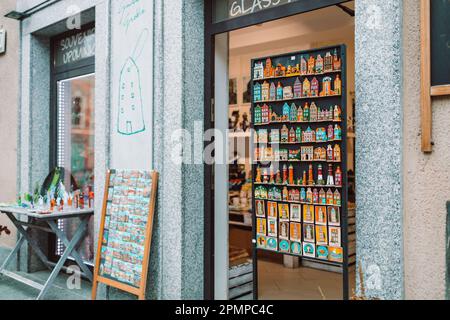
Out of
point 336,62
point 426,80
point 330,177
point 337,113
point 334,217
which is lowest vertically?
point 334,217

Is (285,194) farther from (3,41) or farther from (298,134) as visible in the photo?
(3,41)

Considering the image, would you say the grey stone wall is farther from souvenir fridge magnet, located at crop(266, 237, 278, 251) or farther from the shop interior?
the shop interior

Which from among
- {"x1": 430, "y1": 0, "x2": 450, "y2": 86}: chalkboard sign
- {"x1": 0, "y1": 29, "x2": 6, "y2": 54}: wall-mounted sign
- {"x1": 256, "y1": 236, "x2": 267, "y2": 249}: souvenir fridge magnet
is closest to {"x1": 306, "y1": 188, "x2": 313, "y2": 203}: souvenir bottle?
{"x1": 256, "y1": 236, "x2": 267, "y2": 249}: souvenir fridge magnet

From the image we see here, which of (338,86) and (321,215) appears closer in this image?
(338,86)

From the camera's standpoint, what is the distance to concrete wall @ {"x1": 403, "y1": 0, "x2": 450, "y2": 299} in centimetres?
222

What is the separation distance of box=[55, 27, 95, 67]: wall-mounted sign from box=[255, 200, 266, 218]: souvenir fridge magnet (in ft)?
9.91

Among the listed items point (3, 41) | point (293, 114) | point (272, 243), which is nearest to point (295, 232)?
point (272, 243)

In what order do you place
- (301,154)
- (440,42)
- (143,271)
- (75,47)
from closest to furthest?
(440,42) → (301,154) → (143,271) → (75,47)

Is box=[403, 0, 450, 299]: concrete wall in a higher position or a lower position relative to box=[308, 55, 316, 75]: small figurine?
lower

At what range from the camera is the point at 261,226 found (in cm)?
304

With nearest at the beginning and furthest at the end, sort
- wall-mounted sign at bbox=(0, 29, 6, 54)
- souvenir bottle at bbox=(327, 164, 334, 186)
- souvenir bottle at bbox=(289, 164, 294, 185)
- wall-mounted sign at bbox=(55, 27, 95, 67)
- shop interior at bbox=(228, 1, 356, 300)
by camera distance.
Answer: souvenir bottle at bbox=(327, 164, 334, 186)
souvenir bottle at bbox=(289, 164, 294, 185)
shop interior at bbox=(228, 1, 356, 300)
wall-mounted sign at bbox=(55, 27, 95, 67)
wall-mounted sign at bbox=(0, 29, 6, 54)

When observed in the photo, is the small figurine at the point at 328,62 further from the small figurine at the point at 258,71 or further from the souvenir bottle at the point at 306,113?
the small figurine at the point at 258,71

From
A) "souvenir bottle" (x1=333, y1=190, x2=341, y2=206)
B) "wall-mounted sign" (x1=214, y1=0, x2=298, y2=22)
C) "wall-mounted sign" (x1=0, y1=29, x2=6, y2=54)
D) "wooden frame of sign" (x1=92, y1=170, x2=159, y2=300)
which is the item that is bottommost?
"wooden frame of sign" (x1=92, y1=170, x2=159, y2=300)

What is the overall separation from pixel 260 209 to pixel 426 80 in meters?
1.45
